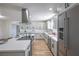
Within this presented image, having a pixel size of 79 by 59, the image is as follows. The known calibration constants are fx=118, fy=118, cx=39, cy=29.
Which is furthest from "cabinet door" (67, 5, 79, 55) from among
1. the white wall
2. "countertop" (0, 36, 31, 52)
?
"countertop" (0, 36, 31, 52)

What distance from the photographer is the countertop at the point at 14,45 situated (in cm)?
189

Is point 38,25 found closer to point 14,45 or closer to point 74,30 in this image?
point 14,45

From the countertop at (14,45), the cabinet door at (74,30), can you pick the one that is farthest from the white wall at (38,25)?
the cabinet door at (74,30)

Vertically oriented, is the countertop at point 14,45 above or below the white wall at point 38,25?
below

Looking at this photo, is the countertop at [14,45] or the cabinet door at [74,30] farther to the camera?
the countertop at [14,45]

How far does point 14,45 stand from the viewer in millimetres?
2104

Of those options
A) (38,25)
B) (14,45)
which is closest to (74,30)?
(38,25)

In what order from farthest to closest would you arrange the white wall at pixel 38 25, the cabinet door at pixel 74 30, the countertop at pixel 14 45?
the white wall at pixel 38 25, the countertop at pixel 14 45, the cabinet door at pixel 74 30

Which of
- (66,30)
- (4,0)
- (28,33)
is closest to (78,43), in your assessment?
(66,30)

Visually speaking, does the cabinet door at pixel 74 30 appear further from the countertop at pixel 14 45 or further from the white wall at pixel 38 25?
the countertop at pixel 14 45

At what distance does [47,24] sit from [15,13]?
631 millimetres

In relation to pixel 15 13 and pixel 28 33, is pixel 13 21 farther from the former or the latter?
pixel 28 33

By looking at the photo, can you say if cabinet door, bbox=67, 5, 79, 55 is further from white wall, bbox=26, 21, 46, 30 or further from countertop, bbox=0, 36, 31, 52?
countertop, bbox=0, 36, 31, 52

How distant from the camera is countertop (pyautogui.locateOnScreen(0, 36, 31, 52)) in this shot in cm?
189
